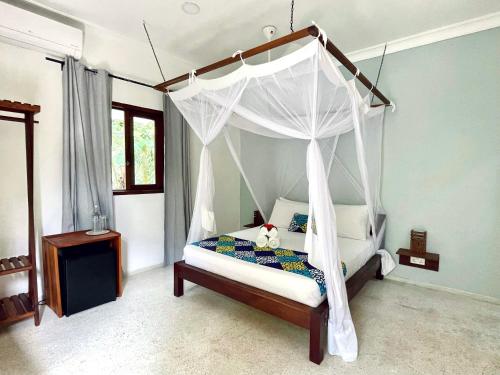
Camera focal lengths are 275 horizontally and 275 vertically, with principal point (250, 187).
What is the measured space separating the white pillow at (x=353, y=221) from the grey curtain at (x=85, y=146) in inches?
100

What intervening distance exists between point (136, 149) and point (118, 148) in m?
0.22

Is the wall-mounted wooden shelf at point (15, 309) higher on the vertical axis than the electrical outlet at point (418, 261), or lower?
lower

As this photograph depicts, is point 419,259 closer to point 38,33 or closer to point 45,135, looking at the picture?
point 45,135

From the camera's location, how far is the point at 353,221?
3117 millimetres

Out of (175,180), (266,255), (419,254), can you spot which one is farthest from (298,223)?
(175,180)

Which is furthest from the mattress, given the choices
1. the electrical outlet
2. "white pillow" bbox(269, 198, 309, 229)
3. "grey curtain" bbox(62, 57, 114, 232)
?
"grey curtain" bbox(62, 57, 114, 232)

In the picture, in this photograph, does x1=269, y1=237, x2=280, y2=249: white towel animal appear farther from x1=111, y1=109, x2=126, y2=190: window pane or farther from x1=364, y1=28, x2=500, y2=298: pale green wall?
x1=111, y1=109, x2=126, y2=190: window pane

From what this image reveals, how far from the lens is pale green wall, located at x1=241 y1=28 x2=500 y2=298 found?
2691 mm

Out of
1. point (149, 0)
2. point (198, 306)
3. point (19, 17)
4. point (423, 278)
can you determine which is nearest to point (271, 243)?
point (198, 306)

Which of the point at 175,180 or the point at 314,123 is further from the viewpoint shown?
the point at 175,180

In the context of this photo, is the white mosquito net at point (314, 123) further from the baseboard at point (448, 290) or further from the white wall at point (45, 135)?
the white wall at point (45, 135)

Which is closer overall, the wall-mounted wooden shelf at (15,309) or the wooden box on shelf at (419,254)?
the wall-mounted wooden shelf at (15,309)

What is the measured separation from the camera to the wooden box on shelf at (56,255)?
232 centimetres

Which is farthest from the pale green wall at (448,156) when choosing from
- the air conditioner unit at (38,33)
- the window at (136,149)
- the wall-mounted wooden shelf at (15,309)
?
the wall-mounted wooden shelf at (15,309)
